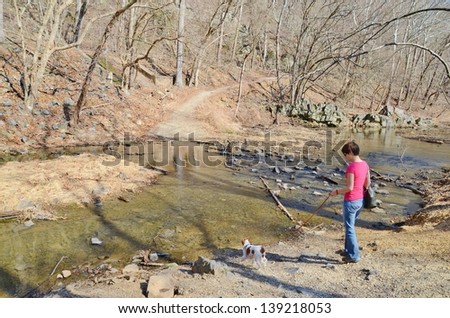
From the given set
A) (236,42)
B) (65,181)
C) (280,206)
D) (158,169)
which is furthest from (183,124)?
(236,42)

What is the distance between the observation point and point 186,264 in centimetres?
580

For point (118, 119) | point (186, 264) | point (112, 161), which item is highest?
point (118, 119)

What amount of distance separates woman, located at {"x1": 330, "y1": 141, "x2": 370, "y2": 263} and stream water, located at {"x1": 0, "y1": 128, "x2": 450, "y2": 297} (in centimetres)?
195

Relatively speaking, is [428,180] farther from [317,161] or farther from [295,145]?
[295,145]

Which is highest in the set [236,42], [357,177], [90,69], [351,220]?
[236,42]

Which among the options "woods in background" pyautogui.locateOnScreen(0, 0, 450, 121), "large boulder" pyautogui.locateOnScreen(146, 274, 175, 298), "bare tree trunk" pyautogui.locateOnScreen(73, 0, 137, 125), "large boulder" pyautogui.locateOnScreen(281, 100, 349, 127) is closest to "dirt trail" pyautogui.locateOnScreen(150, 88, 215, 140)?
"woods in background" pyautogui.locateOnScreen(0, 0, 450, 121)

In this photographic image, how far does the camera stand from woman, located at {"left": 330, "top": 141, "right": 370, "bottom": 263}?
5141 mm

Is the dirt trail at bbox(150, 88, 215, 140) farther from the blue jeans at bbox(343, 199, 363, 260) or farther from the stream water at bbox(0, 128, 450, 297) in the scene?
the blue jeans at bbox(343, 199, 363, 260)

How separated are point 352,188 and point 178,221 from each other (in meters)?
4.19

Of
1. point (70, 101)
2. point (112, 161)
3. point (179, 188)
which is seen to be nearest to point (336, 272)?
point (179, 188)

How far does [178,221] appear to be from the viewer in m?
7.89

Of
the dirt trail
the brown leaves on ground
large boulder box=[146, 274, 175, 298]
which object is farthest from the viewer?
the dirt trail

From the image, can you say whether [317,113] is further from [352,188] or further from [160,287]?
[160,287]

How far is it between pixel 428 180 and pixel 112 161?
11.4 metres
